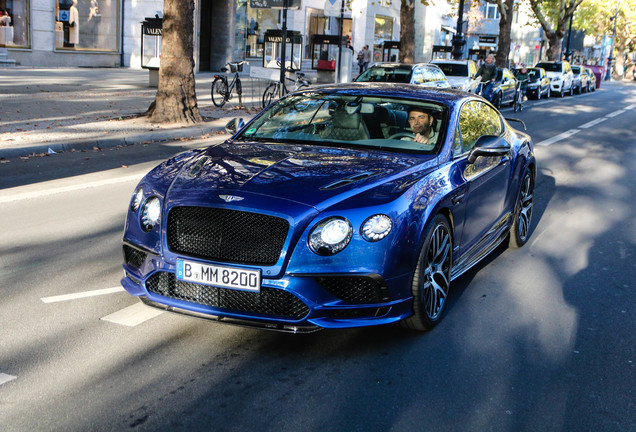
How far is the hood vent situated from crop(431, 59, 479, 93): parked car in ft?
67.2

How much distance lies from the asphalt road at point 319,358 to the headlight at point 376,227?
2.27 feet

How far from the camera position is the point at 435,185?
16.0 ft

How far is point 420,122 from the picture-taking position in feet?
18.7

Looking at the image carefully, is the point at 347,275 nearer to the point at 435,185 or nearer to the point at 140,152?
the point at 435,185

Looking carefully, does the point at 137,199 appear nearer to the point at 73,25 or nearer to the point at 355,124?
the point at 355,124

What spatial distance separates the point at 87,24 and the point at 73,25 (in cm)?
86

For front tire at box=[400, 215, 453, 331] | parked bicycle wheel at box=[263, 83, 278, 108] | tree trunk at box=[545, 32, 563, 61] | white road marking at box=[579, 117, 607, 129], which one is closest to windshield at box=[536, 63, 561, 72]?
white road marking at box=[579, 117, 607, 129]

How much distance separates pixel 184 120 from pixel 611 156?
8.37 metres

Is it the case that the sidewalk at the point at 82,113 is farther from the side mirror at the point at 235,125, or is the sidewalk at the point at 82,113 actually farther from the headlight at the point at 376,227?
the headlight at the point at 376,227

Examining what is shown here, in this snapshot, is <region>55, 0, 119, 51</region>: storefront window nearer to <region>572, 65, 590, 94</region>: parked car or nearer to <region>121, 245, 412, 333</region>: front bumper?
<region>572, 65, 590, 94</region>: parked car

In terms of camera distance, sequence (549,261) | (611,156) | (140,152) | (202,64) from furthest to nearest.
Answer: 1. (202,64)
2. (611,156)
3. (140,152)
4. (549,261)

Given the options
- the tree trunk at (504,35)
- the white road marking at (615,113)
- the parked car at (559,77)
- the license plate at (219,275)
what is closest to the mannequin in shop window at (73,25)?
the white road marking at (615,113)

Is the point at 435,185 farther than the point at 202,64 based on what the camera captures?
No

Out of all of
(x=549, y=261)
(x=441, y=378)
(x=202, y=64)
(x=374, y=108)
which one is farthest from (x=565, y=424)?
(x=202, y=64)
